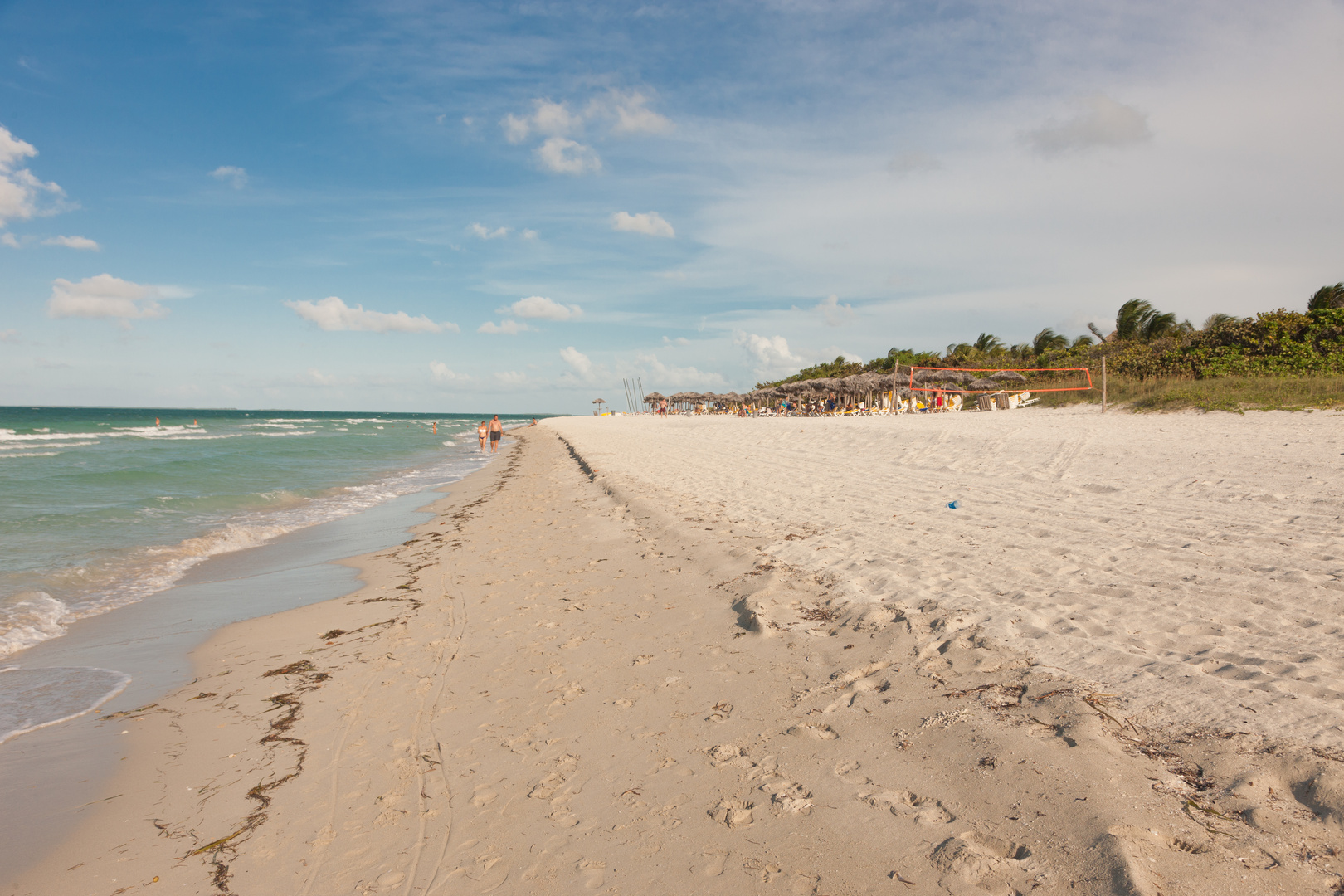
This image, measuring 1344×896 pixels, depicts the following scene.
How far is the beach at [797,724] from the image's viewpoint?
2.18 m

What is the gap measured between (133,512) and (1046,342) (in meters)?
40.7

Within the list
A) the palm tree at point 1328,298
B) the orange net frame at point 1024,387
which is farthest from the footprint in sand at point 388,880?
the palm tree at point 1328,298

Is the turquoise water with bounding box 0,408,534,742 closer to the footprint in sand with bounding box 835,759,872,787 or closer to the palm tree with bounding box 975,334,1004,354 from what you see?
the footprint in sand with bounding box 835,759,872,787

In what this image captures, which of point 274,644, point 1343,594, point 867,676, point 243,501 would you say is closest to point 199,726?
point 274,644

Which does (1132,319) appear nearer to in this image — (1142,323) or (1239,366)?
(1142,323)

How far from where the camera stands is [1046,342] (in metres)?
35.5

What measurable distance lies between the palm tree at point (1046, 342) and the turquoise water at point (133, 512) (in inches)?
1254

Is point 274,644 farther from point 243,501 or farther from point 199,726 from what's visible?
point 243,501

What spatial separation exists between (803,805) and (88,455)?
30086 millimetres

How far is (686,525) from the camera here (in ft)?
25.2

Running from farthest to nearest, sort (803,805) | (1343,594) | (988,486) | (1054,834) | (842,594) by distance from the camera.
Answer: (988,486), (842,594), (1343,594), (803,805), (1054,834)

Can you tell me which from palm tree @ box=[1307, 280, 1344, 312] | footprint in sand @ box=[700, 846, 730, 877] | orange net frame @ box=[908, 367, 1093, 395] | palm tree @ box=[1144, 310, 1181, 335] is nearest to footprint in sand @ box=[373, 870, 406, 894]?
footprint in sand @ box=[700, 846, 730, 877]

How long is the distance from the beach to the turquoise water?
1932 mm

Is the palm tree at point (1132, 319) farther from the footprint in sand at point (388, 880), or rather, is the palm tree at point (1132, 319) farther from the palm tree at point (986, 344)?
the footprint in sand at point (388, 880)
